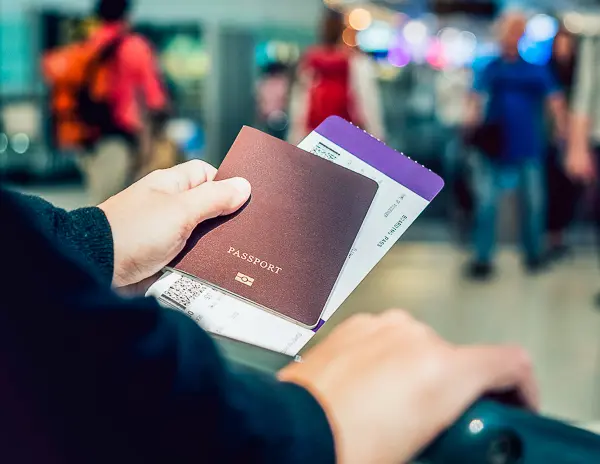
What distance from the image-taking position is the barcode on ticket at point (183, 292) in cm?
72

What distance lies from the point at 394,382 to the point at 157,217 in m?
0.30

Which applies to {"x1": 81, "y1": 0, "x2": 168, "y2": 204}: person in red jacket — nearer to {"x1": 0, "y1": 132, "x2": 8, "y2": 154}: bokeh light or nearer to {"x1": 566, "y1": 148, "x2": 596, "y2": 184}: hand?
{"x1": 566, "y1": 148, "x2": 596, "y2": 184}: hand

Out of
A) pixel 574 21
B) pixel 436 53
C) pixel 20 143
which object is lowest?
pixel 20 143

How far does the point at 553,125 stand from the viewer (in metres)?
4.56

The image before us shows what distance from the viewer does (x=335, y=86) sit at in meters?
3.79

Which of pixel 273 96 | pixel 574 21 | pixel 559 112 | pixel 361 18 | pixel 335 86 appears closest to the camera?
pixel 335 86

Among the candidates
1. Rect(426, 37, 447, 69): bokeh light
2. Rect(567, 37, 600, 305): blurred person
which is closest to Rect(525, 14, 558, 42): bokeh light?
Rect(567, 37, 600, 305): blurred person

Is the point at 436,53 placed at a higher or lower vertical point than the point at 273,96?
higher

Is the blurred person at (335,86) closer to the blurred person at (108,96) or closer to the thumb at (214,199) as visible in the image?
the blurred person at (108,96)

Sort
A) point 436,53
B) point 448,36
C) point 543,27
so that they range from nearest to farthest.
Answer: point 543,27, point 436,53, point 448,36

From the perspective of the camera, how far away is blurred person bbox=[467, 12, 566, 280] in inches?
163

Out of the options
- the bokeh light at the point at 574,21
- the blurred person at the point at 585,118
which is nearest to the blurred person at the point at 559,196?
the blurred person at the point at 585,118

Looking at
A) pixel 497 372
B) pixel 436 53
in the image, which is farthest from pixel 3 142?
pixel 436 53

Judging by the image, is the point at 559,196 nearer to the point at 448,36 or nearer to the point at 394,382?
the point at 394,382
